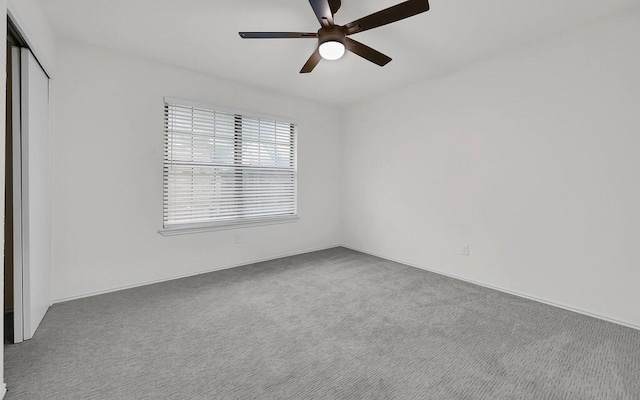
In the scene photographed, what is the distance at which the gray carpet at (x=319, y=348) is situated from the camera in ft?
5.03

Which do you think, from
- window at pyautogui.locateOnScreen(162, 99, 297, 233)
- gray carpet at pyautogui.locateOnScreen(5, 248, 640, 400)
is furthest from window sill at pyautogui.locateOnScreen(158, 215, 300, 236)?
gray carpet at pyautogui.locateOnScreen(5, 248, 640, 400)

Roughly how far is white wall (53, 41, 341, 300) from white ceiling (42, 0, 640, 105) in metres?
0.25

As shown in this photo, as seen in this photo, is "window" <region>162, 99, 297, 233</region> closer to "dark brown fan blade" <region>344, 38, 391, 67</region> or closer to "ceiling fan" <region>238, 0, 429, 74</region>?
"ceiling fan" <region>238, 0, 429, 74</region>

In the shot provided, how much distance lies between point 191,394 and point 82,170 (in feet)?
8.11

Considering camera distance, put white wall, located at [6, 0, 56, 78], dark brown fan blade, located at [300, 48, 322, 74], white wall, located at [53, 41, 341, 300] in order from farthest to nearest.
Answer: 1. white wall, located at [53, 41, 341, 300]
2. dark brown fan blade, located at [300, 48, 322, 74]
3. white wall, located at [6, 0, 56, 78]

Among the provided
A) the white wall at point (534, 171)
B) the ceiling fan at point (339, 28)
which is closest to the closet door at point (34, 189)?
the ceiling fan at point (339, 28)

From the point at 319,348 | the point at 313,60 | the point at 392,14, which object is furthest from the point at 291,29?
the point at 319,348

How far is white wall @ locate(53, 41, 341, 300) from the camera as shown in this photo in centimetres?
266

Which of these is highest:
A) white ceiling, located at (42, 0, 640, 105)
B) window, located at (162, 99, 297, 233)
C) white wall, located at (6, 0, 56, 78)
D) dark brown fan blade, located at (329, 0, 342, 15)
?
white ceiling, located at (42, 0, 640, 105)

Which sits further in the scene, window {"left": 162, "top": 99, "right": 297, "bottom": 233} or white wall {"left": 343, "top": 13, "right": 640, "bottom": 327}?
window {"left": 162, "top": 99, "right": 297, "bottom": 233}

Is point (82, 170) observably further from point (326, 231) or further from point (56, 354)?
point (326, 231)

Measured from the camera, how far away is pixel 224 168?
3639 mm

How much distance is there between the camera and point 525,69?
2.78 metres

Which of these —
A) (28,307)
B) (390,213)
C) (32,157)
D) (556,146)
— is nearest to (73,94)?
(32,157)
